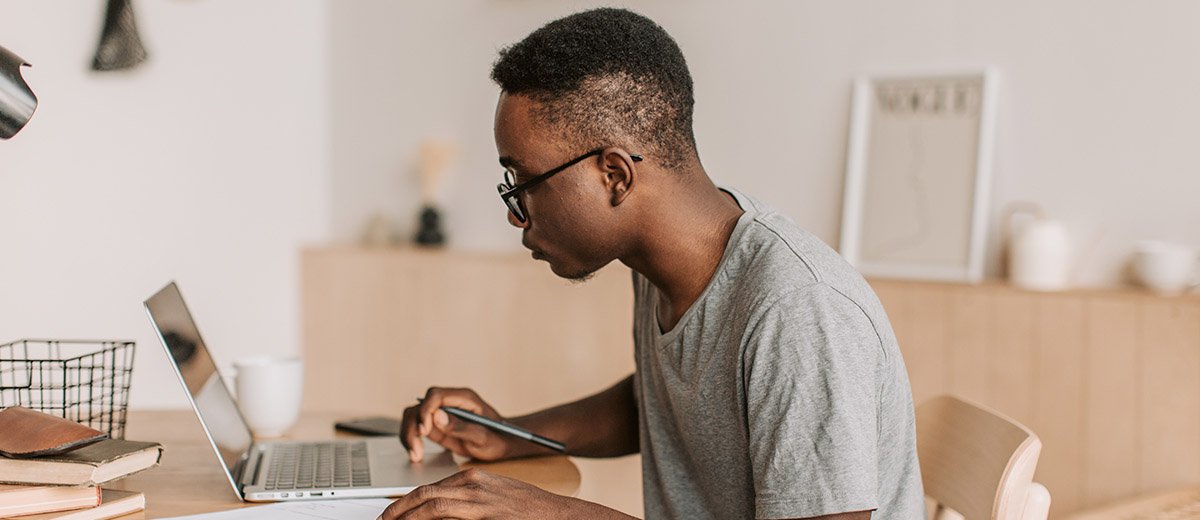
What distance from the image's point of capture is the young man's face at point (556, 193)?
119 cm

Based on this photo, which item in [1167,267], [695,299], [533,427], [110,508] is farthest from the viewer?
[1167,267]

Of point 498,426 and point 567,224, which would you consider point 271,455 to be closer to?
point 498,426

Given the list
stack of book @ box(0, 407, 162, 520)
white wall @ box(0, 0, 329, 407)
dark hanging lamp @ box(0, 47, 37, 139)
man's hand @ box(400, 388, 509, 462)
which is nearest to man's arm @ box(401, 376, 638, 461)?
man's hand @ box(400, 388, 509, 462)

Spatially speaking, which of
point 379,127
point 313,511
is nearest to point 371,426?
point 313,511

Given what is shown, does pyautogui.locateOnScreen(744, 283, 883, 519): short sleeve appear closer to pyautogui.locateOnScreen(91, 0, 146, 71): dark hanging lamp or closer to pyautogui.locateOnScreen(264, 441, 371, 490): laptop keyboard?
pyautogui.locateOnScreen(264, 441, 371, 490): laptop keyboard

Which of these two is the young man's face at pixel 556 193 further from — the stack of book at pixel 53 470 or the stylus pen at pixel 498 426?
the stack of book at pixel 53 470

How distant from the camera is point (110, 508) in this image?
1134 mm

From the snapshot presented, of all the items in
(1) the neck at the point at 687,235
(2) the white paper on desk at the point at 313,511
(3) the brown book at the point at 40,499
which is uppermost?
(1) the neck at the point at 687,235

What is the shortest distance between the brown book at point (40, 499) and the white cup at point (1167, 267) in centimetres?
181

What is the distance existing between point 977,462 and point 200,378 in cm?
96

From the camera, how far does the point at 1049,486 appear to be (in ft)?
6.93

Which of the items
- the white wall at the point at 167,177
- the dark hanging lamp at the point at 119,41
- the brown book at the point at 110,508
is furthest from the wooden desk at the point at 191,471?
the dark hanging lamp at the point at 119,41

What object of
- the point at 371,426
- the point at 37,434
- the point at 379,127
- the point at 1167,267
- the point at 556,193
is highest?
the point at 379,127

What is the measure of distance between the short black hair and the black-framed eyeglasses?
16mm
